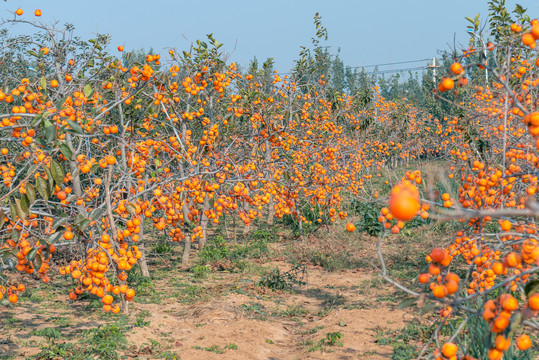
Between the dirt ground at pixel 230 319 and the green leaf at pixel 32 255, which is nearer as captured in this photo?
the green leaf at pixel 32 255

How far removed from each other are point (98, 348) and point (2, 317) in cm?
195

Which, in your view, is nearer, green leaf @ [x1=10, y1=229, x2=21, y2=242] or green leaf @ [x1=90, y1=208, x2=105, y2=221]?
green leaf @ [x1=10, y1=229, x2=21, y2=242]

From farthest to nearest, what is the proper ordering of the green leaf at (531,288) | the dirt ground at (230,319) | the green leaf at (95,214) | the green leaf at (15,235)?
the dirt ground at (230,319) → the green leaf at (95,214) → the green leaf at (15,235) → the green leaf at (531,288)

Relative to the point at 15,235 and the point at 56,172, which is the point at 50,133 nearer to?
the point at 56,172

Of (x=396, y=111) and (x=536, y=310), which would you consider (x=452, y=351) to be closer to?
(x=536, y=310)

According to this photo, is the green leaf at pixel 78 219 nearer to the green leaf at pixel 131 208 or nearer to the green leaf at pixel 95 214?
the green leaf at pixel 95 214

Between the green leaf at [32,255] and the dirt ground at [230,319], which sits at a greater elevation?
the green leaf at [32,255]

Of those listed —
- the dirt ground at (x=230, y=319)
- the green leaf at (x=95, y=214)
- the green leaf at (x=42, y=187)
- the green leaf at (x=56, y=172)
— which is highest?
the green leaf at (x=56, y=172)

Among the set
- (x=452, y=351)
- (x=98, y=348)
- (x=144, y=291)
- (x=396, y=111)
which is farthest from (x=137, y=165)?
(x=396, y=111)

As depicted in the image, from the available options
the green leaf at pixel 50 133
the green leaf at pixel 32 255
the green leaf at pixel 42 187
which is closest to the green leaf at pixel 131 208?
the green leaf at pixel 32 255

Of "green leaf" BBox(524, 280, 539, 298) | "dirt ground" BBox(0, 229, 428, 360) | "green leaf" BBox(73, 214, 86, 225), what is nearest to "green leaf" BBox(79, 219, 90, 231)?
"green leaf" BBox(73, 214, 86, 225)

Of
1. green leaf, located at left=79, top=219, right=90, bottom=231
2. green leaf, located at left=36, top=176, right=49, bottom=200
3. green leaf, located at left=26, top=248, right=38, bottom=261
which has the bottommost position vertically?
green leaf, located at left=26, top=248, right=38, bottom=261

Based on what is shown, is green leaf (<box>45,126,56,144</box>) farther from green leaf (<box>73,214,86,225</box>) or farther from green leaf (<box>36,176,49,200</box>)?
green leaf (<box>73,214,86,225</box>)

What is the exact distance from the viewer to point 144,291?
20.5ft
